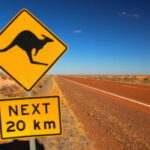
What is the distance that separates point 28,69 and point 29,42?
31 centimetres

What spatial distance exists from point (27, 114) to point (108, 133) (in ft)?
14.5

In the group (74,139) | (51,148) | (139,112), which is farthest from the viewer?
(139,112)

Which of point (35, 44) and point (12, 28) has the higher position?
point (12, 28)

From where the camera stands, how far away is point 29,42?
2068 millimetres

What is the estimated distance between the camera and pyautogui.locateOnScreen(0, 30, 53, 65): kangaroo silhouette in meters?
2.04

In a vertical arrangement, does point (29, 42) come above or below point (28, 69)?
above

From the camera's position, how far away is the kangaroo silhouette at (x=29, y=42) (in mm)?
2035

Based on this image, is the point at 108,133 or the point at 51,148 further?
the point at 108,133

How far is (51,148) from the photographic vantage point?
14.9 ft

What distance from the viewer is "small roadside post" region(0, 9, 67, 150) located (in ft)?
6.57

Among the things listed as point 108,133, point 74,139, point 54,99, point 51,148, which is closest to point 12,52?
point 54,99

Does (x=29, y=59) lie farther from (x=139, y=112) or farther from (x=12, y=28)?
(x=139, y=112)

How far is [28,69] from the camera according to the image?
2.03m

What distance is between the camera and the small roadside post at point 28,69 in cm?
200
